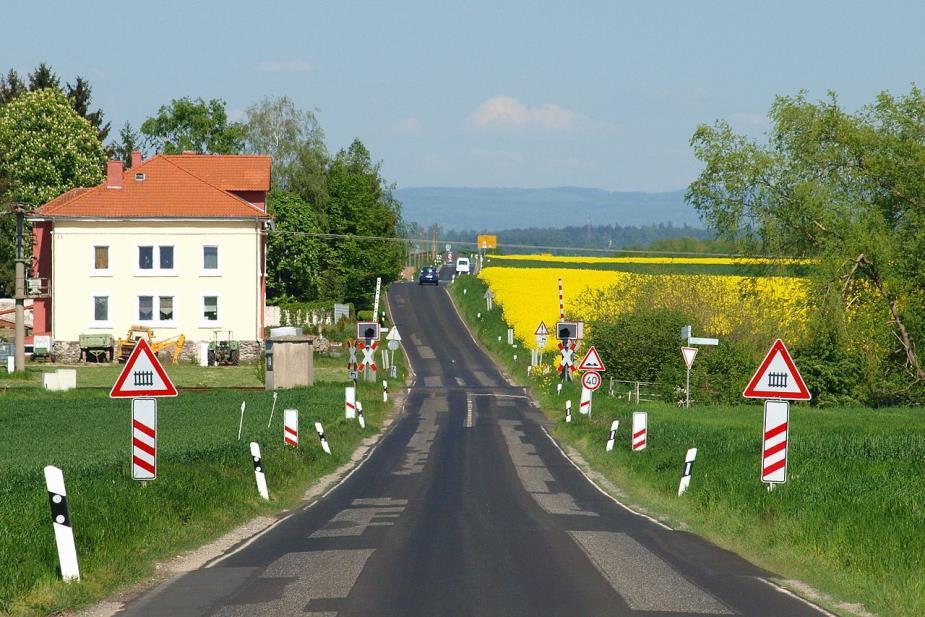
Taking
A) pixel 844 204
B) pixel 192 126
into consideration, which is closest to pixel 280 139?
pixel 192 126

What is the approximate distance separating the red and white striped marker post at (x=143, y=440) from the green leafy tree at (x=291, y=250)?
7269cm

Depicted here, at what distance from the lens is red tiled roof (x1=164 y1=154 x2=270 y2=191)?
8112 centimetres

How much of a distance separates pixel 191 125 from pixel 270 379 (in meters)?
51.7

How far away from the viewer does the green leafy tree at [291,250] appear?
302 feet

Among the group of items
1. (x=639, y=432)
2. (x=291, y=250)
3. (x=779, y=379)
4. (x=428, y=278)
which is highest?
(x=291, y=250)

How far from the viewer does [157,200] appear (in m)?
77.0

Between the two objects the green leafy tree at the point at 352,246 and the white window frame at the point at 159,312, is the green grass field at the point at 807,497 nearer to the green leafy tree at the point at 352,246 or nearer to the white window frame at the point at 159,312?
the white window frame at the point at 159,312

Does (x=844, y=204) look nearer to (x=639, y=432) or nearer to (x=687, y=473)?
(x=639, y=432)

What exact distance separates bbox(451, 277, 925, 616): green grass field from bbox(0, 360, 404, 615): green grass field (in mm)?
7037

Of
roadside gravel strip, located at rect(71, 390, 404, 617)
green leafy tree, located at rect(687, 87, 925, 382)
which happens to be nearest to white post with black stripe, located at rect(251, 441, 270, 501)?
roadside gravel strip, located at rect(71, 390, 404, 617)

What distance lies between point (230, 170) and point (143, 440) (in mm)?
65499

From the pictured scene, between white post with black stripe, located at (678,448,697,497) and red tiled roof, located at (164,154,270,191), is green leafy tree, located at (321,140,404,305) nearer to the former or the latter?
red tiled roof, located at (164,154,270,191)

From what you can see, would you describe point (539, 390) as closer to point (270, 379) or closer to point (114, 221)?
point (270, 379)

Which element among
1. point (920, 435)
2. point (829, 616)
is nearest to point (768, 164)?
point (920, 435)
